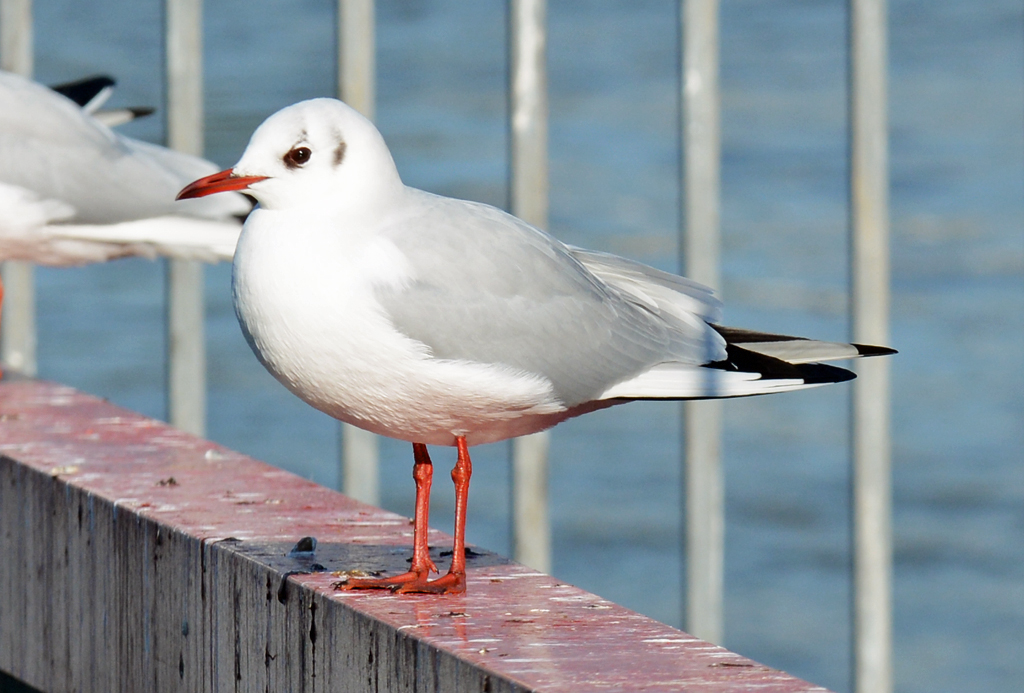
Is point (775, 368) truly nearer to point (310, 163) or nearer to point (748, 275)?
point (310, 163)

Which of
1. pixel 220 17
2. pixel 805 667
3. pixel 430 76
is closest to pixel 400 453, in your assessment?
pixel 805 667

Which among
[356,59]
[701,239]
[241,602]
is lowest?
[241,602]

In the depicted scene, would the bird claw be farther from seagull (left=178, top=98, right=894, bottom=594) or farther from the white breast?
the white breast

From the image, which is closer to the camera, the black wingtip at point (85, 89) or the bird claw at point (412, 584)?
the bird claw at point (412, 584)

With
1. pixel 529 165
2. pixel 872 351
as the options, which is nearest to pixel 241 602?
pixel 872 351

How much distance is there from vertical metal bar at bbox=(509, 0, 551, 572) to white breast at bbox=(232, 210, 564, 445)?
197 centimetres

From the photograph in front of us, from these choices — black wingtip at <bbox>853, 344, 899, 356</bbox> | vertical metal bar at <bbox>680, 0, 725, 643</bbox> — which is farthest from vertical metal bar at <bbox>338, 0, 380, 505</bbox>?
black wingtip at <bbox>853, 344, 899, 356</bbox>

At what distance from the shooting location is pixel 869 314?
4.62 meters

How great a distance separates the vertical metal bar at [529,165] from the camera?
15.7 feet

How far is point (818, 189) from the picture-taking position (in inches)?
462

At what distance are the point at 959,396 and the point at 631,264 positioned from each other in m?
5.94

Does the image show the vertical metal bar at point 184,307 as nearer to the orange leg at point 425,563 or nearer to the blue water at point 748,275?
the blue water at point 748,275

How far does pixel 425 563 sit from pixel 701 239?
82.8 inches

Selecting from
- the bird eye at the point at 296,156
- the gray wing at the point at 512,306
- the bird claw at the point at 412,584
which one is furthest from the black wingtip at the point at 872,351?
the bird eye at the point at 296,156
